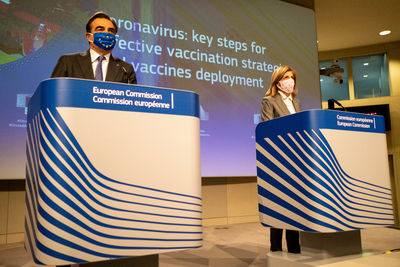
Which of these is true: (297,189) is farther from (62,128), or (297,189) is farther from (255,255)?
(62,128)

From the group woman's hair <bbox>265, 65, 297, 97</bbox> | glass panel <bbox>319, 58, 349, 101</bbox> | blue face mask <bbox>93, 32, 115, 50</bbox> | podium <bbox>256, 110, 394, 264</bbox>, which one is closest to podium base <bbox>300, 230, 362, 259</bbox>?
podium <bbox>256, 110, 394, 264</bbox>

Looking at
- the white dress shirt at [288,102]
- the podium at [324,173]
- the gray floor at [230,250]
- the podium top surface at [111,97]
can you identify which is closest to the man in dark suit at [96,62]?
the podium top surface at [111,97]

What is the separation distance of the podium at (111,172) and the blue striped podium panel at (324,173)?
0.81 meters

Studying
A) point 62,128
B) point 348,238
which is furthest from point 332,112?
point 62,128

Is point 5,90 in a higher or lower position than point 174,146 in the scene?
higher

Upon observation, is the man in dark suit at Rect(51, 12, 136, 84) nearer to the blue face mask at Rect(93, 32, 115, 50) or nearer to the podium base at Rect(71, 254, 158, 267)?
the blue face mask at Rect(93, 32, 115, 50)

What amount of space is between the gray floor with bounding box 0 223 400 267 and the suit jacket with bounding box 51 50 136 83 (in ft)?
4.45

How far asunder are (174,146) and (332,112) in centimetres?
105

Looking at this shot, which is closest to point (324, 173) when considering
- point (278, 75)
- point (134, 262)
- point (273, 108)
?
point (273, 108)

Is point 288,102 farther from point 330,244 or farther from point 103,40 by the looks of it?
point 103,40

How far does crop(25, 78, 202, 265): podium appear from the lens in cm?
113

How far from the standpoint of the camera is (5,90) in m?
3.29

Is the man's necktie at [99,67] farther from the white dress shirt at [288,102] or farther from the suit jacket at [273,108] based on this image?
the white dress shirt at [288,102]

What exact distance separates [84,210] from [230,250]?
6.44ft
